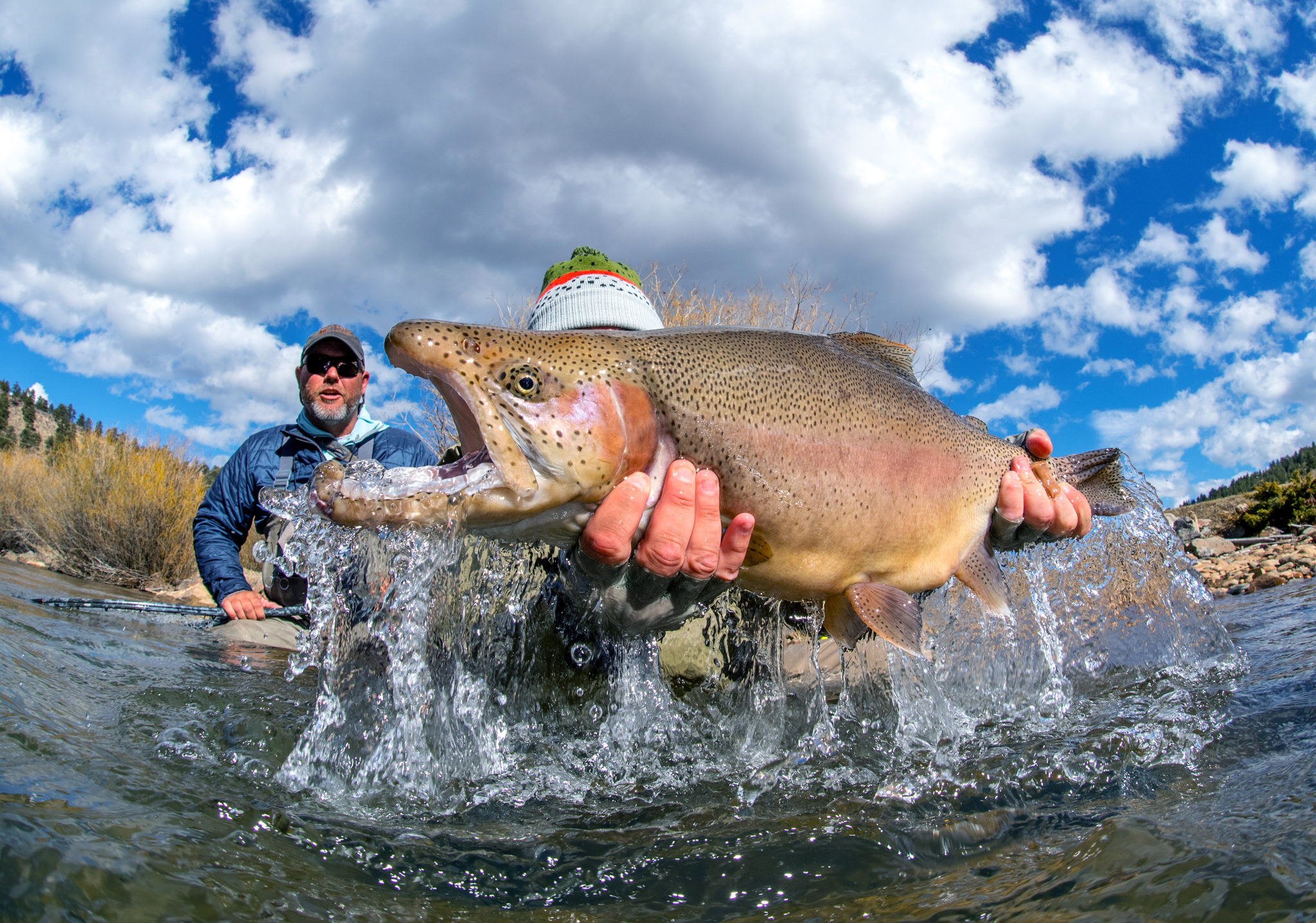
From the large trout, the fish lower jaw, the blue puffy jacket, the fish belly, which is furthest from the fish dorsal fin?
the blue puffy jacket

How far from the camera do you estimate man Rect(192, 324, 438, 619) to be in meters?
5.20

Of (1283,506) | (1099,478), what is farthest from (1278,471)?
(1099,478)

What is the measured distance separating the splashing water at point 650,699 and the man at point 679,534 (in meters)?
0.38

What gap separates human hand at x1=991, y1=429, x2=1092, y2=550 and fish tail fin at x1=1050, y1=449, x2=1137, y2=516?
6 centimetres

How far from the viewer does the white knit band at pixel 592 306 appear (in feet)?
11.3

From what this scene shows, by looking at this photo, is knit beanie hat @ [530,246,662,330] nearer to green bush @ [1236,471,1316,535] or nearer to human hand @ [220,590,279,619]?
human hand @ [220,590,279,619]

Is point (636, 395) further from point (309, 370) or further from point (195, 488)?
point (195, 488)

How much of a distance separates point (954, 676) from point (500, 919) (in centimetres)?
300

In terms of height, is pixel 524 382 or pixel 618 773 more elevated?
pixel 524 382

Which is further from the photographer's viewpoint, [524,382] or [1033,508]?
[1033,508]

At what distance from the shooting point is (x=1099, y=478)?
3.39 metres

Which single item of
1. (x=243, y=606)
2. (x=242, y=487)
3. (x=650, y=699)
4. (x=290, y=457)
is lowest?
(x=650, y=699)

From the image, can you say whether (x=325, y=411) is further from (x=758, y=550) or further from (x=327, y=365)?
(x=758, y=550)

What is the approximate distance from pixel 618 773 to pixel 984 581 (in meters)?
1.62
